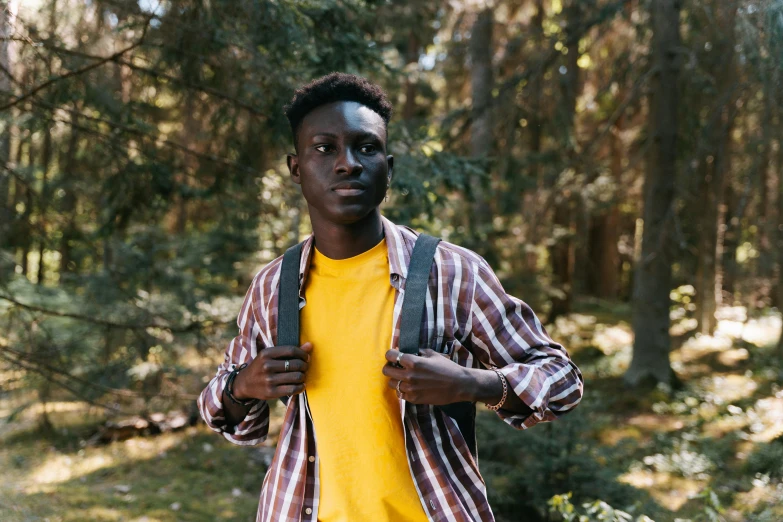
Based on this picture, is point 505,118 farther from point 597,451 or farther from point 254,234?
point 597,451

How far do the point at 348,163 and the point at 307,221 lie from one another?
24.5 feet

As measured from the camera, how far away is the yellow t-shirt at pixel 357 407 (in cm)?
187

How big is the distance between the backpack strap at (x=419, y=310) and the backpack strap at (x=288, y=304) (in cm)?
34

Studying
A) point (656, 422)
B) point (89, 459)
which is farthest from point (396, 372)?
point (656, 422)

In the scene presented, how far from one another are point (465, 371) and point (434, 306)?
0.24 m

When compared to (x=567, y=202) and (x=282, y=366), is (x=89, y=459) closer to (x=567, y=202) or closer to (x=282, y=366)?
(x=282, y=366)

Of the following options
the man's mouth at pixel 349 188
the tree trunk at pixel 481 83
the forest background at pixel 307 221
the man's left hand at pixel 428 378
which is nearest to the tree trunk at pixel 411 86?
the forest background at pixel 307 221

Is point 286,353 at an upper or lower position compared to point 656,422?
upper

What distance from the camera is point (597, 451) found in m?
6.30

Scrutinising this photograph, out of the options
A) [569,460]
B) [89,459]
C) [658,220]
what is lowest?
[89,459]

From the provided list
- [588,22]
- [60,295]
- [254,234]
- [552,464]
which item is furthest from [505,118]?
[60,295]

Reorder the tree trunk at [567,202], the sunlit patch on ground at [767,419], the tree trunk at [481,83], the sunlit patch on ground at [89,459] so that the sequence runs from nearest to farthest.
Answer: the sunlit patch on ground at [89,459]
the sunlit patch on ground at [767,419]
the tree trunk at [567,202]
the tree trunk at [481,83]

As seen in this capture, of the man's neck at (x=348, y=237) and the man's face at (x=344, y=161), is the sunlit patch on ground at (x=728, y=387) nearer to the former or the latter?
the man's neck at (x=348, y=237)

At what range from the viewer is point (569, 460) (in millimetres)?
5586
